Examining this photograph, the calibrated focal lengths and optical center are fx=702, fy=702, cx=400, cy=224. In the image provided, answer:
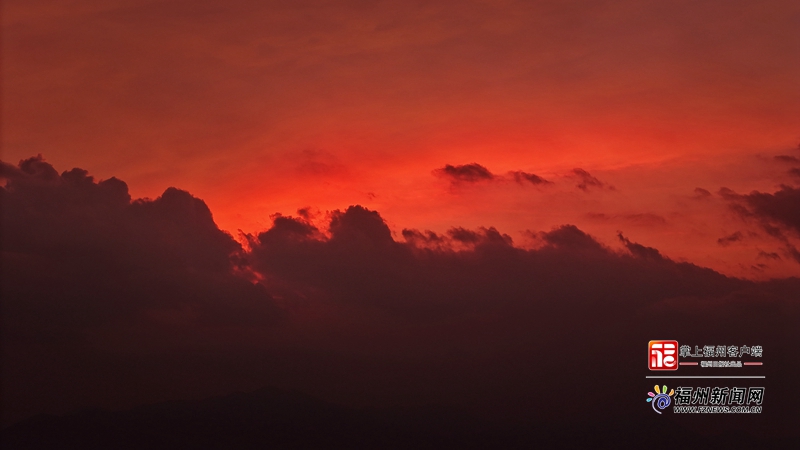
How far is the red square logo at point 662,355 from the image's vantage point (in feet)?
95.9

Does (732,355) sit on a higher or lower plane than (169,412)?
higher

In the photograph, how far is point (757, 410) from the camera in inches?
1057

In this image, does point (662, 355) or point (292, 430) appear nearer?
point (662, 355)

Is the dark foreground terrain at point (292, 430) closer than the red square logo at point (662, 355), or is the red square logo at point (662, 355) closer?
the red square logo at point (662, 355)

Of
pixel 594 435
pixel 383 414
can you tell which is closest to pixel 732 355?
pixel 594 435

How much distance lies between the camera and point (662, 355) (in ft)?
96.7

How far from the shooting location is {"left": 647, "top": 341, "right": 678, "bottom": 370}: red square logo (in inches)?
1151

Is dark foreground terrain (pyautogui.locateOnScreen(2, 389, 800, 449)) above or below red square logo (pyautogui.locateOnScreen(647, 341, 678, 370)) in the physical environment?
below

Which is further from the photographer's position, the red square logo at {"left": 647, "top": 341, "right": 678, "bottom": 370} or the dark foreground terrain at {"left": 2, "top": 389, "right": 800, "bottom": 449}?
the dark foreground terrain at {"left": 2, "top": 389, "right": 800, "bottom": 449}

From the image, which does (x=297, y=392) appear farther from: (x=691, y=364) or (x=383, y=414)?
(x=691, y=364)

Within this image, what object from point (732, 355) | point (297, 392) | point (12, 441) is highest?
point (732, 355)

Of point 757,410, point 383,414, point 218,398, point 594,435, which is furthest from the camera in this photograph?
point 218,398

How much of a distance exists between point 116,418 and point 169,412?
533 cm

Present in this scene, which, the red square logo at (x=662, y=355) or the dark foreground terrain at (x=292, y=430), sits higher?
the red square logo at (x=662, y=355)
